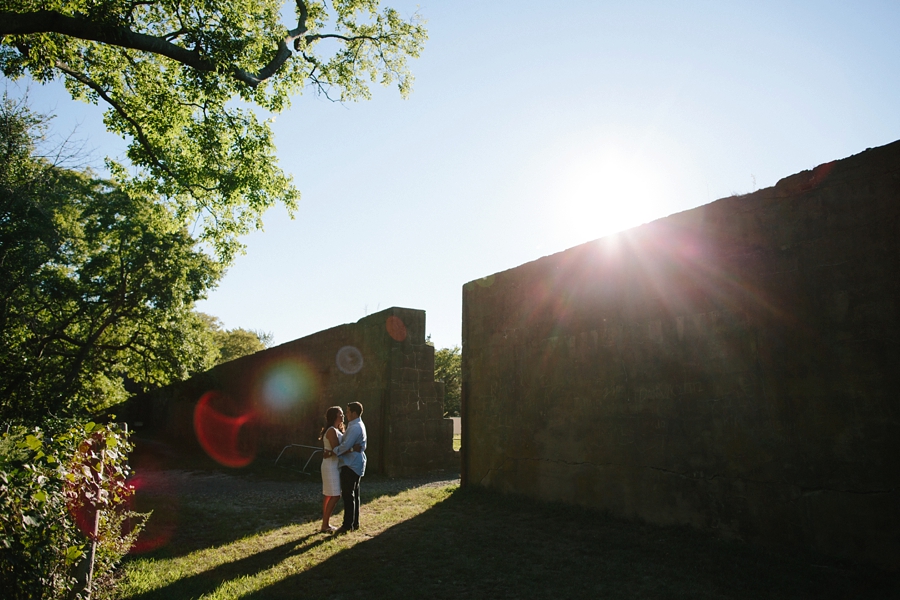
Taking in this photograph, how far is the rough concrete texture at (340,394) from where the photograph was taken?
12352 mm

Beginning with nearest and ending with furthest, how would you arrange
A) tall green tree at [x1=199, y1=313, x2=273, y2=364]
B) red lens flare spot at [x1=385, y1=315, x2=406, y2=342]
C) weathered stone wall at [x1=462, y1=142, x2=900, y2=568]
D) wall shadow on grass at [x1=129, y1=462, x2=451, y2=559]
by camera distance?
1. weathered stone wall at [x1=462, y1=142, x2=900, y2=568]
2. wall shadow on grass at [x1=129, y1=462, x2=451, y2=559]
3. red lens flare spot at [x1=385, y1=315, x2=406, y2=342]
4. tall green tree at [x1=199, y1=313, x2=273, y2=364]

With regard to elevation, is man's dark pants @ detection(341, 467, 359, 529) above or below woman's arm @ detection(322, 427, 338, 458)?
below

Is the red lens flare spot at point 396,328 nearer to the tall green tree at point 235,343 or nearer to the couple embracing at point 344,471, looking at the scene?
the couple embracing at point 344,471

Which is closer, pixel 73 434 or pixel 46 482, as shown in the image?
pixel 46 482

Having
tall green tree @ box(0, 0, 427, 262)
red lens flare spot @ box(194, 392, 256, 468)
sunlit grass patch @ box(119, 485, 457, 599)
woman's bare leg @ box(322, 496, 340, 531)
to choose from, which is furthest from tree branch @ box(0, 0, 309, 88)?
red lens flare spot @ box(194, 392, 256, 468)

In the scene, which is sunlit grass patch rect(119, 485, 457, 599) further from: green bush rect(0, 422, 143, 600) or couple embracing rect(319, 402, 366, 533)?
green bush rect(0, 422, 143, 600)

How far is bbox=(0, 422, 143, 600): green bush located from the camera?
271 centimetres

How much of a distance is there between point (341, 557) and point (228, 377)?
55.2ft

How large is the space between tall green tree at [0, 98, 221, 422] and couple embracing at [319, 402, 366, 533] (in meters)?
7.81

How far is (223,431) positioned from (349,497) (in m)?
15.9

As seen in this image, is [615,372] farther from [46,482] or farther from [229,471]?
[229,471]

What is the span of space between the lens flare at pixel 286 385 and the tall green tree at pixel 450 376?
1313 cm

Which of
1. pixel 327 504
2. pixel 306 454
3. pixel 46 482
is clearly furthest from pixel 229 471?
pixel 46 482

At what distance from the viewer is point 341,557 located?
554 centimetres
